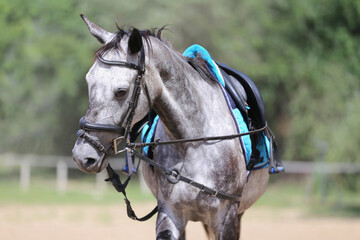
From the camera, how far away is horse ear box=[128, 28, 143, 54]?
145 inches

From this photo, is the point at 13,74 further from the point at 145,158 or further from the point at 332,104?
the point at 145,158

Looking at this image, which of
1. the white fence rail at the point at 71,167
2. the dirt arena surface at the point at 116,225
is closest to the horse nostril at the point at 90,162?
the dirt arena surface at the point at 116,225

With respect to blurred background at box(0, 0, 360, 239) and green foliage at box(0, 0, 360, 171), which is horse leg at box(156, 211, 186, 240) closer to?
blurred background at box(0, 0, 360, 239)

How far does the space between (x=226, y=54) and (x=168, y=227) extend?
17494 mm

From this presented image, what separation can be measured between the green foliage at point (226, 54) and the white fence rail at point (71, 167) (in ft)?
2.02

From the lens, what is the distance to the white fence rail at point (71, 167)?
15.6 meters

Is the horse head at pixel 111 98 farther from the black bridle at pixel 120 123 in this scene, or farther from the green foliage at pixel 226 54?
the green foliage at pixel 226 54

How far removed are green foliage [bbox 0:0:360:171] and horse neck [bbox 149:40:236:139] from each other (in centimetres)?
1401

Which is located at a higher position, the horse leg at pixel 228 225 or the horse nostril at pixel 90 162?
the horse nostril at pixel 90 162

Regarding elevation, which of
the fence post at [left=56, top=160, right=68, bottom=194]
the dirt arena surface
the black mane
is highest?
the black mane

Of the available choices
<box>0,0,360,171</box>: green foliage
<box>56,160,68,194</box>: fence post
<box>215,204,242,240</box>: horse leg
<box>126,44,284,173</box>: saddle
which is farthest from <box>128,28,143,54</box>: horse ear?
<box>56,160,68,194</box>: fence post

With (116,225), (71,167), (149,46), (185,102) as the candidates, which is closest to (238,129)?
(185,102)

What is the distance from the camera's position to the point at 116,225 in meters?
12.1

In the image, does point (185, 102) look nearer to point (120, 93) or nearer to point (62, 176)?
point (120, 93)
